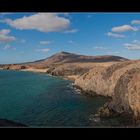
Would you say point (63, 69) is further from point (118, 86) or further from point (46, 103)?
point (118, 86)

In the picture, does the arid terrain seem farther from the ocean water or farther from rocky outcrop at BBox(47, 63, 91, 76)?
the ocean water

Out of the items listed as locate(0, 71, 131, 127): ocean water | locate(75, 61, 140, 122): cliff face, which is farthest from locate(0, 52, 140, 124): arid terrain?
locate(0, 71, 131, 127): ocean water

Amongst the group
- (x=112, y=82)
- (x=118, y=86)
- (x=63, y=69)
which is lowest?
(x=118, y=86)

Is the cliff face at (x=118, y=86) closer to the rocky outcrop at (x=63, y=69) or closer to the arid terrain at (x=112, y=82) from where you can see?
the arid terrain at (x=112, y=82)

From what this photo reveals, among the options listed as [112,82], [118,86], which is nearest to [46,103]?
[118,86]

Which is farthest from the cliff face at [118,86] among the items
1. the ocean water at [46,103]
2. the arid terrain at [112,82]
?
the ocean water at [46,103]
